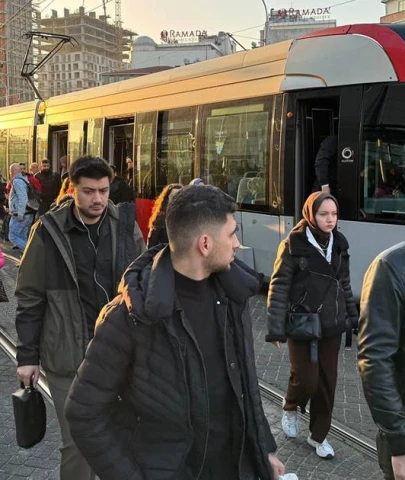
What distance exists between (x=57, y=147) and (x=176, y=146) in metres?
5.91

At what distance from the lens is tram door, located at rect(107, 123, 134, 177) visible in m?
11.2

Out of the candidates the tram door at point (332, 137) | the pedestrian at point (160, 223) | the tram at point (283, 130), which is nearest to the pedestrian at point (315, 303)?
the pedestrian at point (160, 223)

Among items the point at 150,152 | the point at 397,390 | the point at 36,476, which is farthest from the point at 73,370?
the point at 150,152

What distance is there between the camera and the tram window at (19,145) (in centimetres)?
1573

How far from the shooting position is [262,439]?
204cm

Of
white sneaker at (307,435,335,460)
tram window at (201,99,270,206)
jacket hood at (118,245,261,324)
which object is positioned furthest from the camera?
tram window at (201,99,270,206)

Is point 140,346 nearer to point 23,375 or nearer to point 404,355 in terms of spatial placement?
point 404,355

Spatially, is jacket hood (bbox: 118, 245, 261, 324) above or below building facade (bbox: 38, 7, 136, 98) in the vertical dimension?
below

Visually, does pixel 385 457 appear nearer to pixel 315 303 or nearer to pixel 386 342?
pixel 386 342

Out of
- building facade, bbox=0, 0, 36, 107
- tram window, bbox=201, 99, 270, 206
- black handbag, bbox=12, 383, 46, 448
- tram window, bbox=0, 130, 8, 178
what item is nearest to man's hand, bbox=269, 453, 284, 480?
black handbag, bbox=12, 383, 46, 448

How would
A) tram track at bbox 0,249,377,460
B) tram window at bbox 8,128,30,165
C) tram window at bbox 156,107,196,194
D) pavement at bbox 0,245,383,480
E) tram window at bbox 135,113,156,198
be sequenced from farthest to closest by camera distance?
tram window at bbox 8,128,30,165
tram window at bbox 135,113,156,198
tram window at bbox 156,107,196,194
tram track at bbox 0,249,377,460
pavement at bbox 0,245,383,480

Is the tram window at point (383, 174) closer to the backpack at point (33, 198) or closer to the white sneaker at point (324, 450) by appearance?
the white sneaker at point (324, 450)

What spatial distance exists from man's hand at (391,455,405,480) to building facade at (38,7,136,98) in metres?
144

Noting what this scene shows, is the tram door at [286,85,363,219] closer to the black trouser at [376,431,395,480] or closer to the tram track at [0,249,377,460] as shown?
the tram track at [0,249,377,460]
